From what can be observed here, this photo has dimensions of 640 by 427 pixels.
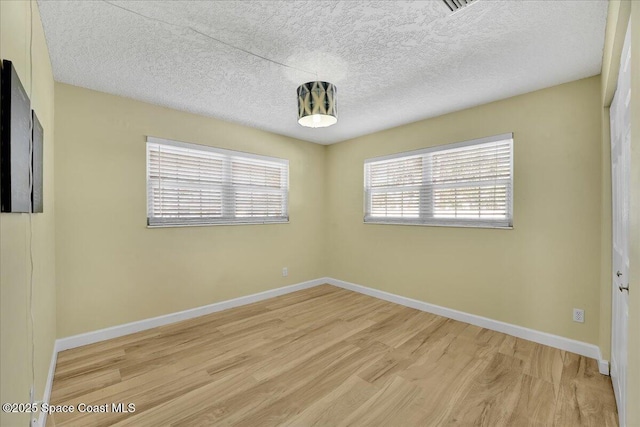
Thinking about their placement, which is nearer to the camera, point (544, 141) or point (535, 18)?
point (535, 18)

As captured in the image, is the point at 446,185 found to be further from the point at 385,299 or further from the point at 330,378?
the point at 330,378

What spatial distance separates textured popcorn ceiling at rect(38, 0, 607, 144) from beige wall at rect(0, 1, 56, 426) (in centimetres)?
42

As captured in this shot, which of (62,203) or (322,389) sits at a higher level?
(62,203)

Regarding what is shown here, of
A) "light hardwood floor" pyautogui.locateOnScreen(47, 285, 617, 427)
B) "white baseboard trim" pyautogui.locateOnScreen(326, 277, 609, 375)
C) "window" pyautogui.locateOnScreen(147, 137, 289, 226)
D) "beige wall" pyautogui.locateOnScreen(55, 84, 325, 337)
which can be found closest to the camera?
"light hardwood floor" pyautogui.locateOnScreen(47, 285, 617, 427)

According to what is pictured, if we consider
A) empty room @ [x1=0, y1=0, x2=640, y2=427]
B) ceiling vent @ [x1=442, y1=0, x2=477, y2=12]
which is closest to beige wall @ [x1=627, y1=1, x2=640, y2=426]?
empty room @ [x1=0, y1=0, x2=640, y2=427]

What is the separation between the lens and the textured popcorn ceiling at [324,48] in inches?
66.4

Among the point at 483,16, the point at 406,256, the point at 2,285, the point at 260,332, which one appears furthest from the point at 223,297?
the point at 483,16

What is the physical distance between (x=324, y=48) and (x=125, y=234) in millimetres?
2683

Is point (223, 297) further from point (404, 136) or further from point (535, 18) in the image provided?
point (535, 18)

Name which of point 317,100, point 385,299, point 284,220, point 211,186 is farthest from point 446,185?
point 211,186

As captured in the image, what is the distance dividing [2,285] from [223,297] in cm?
284

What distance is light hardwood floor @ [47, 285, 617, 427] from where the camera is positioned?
70.4 inches

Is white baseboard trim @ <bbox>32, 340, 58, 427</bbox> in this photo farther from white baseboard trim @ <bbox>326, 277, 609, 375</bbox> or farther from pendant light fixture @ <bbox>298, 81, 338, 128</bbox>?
white baseboard trim @ <bbox>326, 277, 609, 375</bbox>

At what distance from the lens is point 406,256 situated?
3822 millimetres
